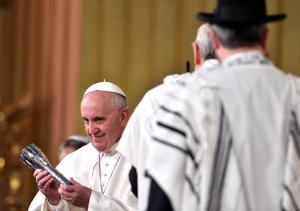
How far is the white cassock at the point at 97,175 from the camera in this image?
4.98 metres

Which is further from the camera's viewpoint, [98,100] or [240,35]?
[98,100]

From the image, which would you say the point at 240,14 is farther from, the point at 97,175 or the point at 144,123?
the point at 97,175

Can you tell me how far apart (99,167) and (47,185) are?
533mm

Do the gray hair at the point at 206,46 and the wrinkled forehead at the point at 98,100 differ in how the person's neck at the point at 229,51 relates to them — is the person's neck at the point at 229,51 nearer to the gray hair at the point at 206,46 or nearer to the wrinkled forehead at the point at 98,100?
the gray hair at the point at 206,46

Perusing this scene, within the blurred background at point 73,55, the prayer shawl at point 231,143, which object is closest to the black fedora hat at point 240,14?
the prayer shawl at point 231,143

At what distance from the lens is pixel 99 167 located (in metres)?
5.28

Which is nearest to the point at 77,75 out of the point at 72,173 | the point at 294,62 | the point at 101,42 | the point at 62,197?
the point at 101,42

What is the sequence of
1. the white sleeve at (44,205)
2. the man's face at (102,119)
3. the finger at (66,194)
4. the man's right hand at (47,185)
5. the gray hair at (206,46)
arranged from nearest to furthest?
the gray hair at (206,46)
the finger at (66,194)
the man's right hand at (47,185)
the white sleeve at (44,205)
the man's face at (102,119)

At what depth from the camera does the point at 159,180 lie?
3426 mm

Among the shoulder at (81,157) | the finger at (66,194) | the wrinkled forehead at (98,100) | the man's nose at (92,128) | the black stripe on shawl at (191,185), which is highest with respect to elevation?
the black stripe on shawl at (191,185)

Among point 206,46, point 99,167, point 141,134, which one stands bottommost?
point 99,167

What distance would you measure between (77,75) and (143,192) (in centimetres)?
536

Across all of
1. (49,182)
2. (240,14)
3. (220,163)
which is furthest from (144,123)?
(49,182)

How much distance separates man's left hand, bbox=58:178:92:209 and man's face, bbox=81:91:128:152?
396mm
